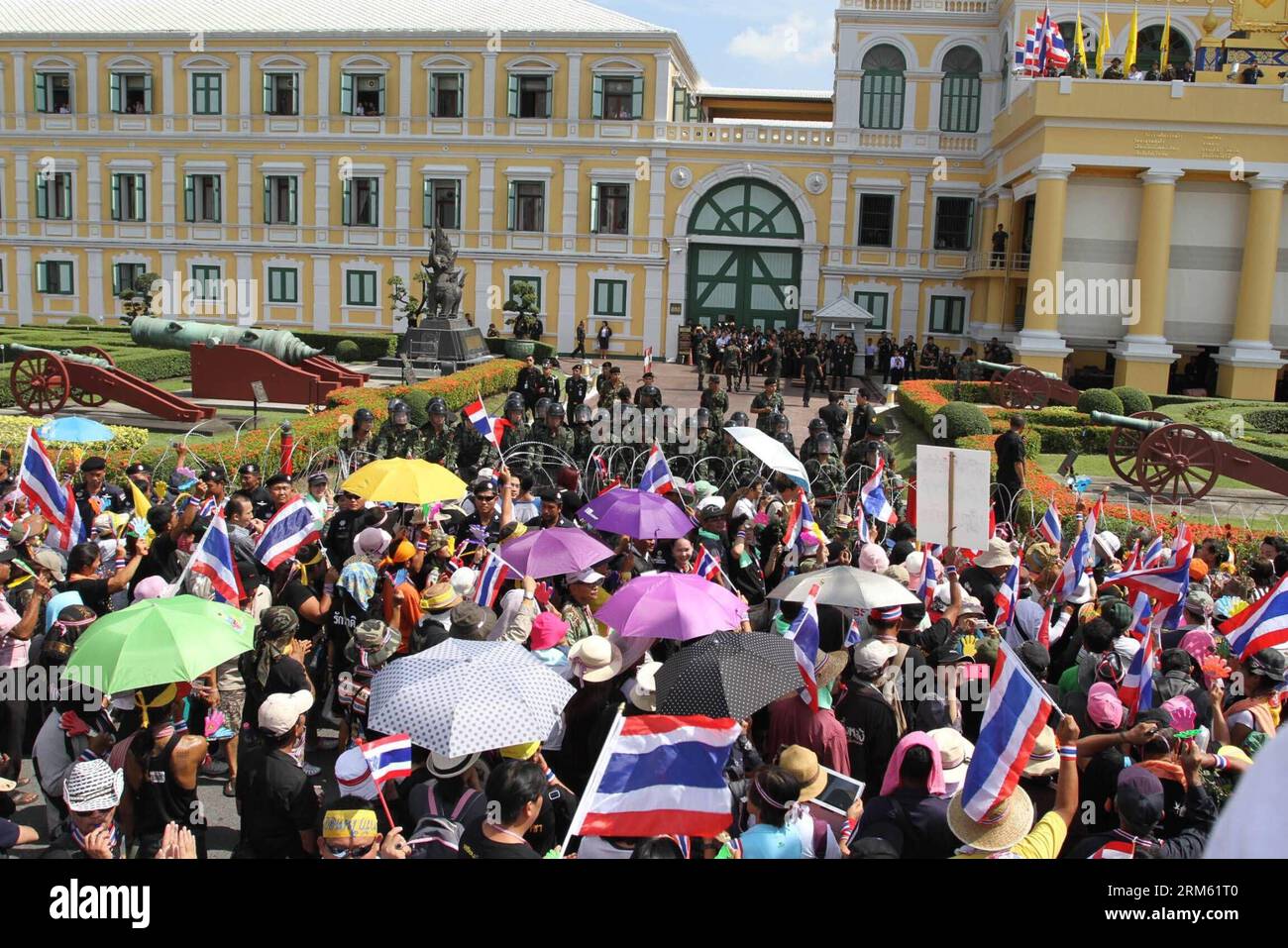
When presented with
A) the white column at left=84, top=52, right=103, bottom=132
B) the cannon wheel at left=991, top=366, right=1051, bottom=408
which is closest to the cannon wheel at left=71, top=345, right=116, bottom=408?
the cannon wheel at left=991, top=366, right=1051, bottom=408

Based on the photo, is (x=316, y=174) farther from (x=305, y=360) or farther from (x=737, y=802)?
(x=737, y=802)

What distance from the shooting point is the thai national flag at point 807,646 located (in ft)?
18.1

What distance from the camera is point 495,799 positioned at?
13.7 feet

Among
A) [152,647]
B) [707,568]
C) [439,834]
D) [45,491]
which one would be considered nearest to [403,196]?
[45,491]

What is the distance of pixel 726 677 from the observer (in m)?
5.11

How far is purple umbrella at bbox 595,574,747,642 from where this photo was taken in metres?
6.06

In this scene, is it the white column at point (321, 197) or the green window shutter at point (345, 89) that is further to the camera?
the white column at point (321, 197)

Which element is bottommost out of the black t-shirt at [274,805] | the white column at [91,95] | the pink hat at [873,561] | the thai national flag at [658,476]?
the black t-shirt at [274,805]

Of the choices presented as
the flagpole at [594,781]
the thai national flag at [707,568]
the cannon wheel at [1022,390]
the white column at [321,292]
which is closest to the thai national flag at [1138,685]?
the thai national flag at [707,568]

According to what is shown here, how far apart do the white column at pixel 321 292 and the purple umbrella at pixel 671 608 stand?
35403 mm

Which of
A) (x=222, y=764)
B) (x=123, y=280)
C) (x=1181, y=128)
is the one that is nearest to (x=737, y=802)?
(x=222, y=764)

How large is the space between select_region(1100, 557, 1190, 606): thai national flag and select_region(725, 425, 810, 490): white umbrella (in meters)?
3.29

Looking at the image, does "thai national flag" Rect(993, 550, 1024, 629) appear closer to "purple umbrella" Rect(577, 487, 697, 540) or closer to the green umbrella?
"purple umbrella" Rect(577, 487, 697, 540)

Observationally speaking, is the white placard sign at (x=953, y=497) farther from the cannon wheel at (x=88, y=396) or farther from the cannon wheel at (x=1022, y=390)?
the cannon wheel at (x=1022, y=390)
